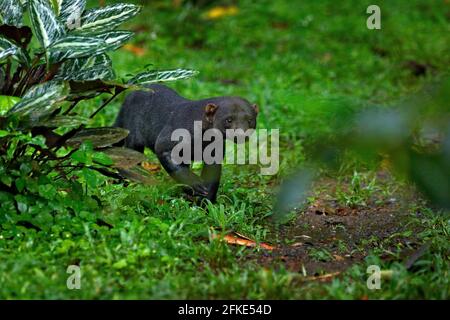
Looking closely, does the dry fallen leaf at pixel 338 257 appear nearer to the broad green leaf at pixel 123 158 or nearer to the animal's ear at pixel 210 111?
the broad green leaf at pixel 123 158

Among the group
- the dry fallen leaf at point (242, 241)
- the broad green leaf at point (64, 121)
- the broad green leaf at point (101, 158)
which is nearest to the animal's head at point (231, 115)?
the dry fallen leaf at point (242, 241)

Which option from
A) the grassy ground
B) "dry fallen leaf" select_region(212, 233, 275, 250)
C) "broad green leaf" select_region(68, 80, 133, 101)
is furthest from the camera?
"dry fallen leaf" select_region(212, 233, 275, 250)

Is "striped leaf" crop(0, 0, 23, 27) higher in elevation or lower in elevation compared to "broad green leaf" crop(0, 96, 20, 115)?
higher

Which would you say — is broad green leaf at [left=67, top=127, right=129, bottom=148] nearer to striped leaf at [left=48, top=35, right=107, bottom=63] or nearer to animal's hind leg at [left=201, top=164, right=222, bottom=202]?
striped leaf at [left=48, top=35, right=107, bottom=63]

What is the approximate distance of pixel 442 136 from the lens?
1.73m

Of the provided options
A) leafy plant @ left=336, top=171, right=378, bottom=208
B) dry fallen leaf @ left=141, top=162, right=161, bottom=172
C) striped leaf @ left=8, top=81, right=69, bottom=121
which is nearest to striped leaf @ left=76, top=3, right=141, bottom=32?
striped leaf @ left=8, top=81, right=69, bottom=121

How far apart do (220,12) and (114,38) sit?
332 inches

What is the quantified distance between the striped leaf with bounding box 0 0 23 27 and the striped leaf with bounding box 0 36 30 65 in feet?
0.75

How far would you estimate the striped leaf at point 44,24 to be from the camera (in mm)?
4383

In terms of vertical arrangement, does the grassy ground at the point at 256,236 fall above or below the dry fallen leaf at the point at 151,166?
above

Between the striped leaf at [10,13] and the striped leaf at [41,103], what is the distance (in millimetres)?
630

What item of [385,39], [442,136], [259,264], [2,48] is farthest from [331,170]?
[385,39]

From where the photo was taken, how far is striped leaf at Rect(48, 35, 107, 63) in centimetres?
430

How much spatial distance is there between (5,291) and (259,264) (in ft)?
4.86
